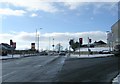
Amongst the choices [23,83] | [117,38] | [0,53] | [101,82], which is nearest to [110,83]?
[101,82]

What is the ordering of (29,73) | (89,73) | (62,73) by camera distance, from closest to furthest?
(89,73) < (62,73) < (29,73)

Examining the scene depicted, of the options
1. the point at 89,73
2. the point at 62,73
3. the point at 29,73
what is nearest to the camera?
the point at 89,73

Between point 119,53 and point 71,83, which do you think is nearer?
point 71,83

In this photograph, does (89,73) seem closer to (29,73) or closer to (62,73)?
(62,73)

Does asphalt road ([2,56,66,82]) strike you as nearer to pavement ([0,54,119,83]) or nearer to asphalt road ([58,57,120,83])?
pavement ([0,54,119,83])

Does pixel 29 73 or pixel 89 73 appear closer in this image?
pixel 89 73

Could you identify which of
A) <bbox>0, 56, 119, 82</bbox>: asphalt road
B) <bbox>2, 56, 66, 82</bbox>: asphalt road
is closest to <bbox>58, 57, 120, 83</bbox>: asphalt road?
<bbox>0, 56, 119, 82</bbox>: asphalt road

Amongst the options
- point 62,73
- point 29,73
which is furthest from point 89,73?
point 29,73

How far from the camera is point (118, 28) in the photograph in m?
119

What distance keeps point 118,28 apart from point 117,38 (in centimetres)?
415

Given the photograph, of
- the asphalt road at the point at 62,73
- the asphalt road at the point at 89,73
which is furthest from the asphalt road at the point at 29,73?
the asphalt road at the point at 89,73

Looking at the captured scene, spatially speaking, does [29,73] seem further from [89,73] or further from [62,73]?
[89,73]

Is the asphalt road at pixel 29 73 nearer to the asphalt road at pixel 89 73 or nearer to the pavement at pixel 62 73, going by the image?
the pavement at pixel 62 73

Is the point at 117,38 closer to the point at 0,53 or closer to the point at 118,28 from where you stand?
the point at 118,28
